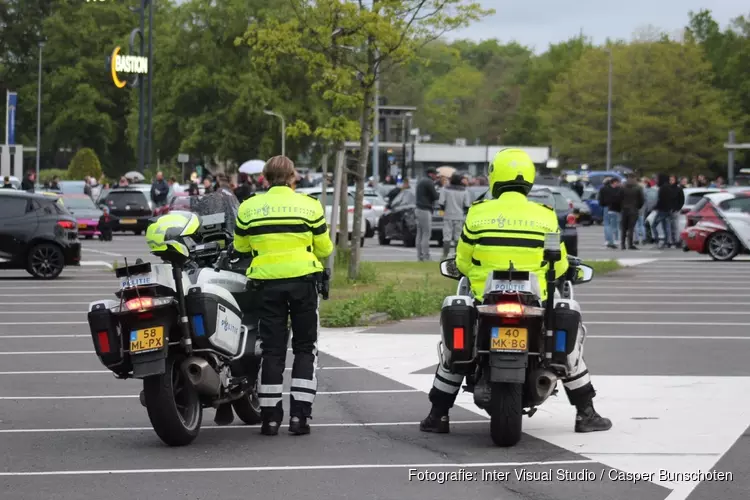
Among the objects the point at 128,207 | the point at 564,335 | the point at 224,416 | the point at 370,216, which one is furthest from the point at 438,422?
the point at 128,207

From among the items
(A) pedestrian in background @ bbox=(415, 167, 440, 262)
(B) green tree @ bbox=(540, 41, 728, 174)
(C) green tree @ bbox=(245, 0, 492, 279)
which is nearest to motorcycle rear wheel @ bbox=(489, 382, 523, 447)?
(C) green tree @ bbox=(245, 0, 492, 279)

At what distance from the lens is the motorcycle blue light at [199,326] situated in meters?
9.10

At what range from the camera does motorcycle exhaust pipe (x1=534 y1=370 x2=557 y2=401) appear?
A: 29.7ft

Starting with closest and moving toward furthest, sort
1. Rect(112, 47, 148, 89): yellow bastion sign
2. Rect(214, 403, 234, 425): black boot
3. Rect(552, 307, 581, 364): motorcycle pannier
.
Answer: Rect(552, 307, 581, 364): motorcycle pannier, Rect(214, 403, 234, 425): black boot, Rect(112, 47, 148, 89): yellow bastion sign

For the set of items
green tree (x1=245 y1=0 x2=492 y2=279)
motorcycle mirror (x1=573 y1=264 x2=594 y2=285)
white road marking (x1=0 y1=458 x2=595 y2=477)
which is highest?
green tree (x1=245 y1=0 x2=492 y2=279)

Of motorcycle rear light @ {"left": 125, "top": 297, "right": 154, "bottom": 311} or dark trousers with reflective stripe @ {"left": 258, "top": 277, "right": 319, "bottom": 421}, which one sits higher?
motorcycle rear light @ {"left": 125, "top": 297, "right": 154, "bottom": 311}

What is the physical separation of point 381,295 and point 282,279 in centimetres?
932

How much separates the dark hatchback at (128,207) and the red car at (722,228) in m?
19.5

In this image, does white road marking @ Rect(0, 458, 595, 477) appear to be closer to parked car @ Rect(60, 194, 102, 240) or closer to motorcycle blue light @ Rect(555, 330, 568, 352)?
motorcycle blue light @ Rect(555, 330, 568, 352)

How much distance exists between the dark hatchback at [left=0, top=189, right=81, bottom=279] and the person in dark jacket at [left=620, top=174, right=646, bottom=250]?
46.9ft

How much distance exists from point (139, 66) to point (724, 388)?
55948 millimetres

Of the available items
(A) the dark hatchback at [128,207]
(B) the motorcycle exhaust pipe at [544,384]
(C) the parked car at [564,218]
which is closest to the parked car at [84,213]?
(A) the dark hatchback at [128,207]

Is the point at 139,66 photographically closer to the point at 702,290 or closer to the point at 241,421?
the point at 702,290

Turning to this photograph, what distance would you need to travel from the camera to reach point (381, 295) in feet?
62.0
